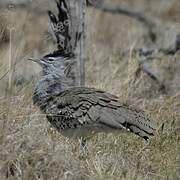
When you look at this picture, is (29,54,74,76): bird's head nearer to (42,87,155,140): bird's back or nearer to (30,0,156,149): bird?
(30,0,156,149): bird

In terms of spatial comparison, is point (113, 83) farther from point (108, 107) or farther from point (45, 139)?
point (45, 139)

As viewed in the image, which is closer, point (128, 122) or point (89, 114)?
point (128, 122)

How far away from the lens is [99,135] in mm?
5820

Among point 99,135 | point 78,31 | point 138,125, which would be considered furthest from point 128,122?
point 78,31

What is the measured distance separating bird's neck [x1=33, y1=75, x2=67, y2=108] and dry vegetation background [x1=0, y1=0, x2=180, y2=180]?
0.10m

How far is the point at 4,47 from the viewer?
27.7 feet

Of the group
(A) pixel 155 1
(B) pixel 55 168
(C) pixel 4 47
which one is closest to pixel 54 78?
(B) pixel 55 168

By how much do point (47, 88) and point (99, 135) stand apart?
605mm

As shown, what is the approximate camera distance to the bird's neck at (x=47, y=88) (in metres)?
5.82

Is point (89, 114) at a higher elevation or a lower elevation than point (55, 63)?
lower

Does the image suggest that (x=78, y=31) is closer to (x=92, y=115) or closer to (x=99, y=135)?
(x=99, y=135)

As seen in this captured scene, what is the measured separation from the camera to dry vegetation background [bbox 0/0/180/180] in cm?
466

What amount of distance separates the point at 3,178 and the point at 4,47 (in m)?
4.11

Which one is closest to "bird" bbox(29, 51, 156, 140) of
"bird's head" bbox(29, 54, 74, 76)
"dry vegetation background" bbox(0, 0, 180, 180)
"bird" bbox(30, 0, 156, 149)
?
"bird" bbox(30, 0, 156, 149)
